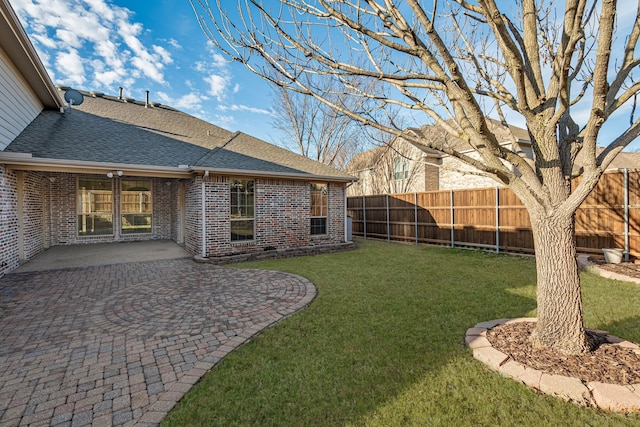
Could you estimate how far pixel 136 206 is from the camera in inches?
449

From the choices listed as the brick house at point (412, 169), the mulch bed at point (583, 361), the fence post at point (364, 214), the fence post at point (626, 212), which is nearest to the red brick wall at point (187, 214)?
the fence post at point (364, 214)

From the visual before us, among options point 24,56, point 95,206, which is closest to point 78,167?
point 24,56

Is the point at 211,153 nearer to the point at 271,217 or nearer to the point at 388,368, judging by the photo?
the point at 271,217

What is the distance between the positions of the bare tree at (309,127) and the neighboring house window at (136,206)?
37.1 ft

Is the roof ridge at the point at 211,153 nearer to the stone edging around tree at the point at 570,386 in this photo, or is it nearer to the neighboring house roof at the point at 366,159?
the stone edging around tree at the point at 570,386

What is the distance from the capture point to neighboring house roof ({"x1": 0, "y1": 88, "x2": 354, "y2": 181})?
779 cm

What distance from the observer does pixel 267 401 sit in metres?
2.41

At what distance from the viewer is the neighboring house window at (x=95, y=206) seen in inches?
410

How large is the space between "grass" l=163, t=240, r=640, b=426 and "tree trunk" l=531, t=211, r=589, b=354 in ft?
2.53

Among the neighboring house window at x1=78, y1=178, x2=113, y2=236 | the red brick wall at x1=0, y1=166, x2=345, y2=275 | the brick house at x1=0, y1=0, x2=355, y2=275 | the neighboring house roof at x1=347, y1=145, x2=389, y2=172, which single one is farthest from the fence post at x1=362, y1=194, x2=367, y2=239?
the neighboring house window at x1=78, y1=178, x2=113, y2=236

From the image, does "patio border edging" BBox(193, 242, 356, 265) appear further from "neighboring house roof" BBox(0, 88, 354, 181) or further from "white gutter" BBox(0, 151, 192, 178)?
"white gutter" BBox(0, 151, 192, 178)

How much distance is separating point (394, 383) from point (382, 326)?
1.20 metres

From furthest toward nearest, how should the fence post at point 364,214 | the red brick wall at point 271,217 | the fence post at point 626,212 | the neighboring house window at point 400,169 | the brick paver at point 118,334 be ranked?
the neighboring house window at point 400,169, the fence post at point 364,214, the red brick wall at point 271,217, the fence post at point 626,212, the brick paver at point 118,334

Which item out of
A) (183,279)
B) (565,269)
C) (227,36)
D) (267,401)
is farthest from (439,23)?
(183,279)
